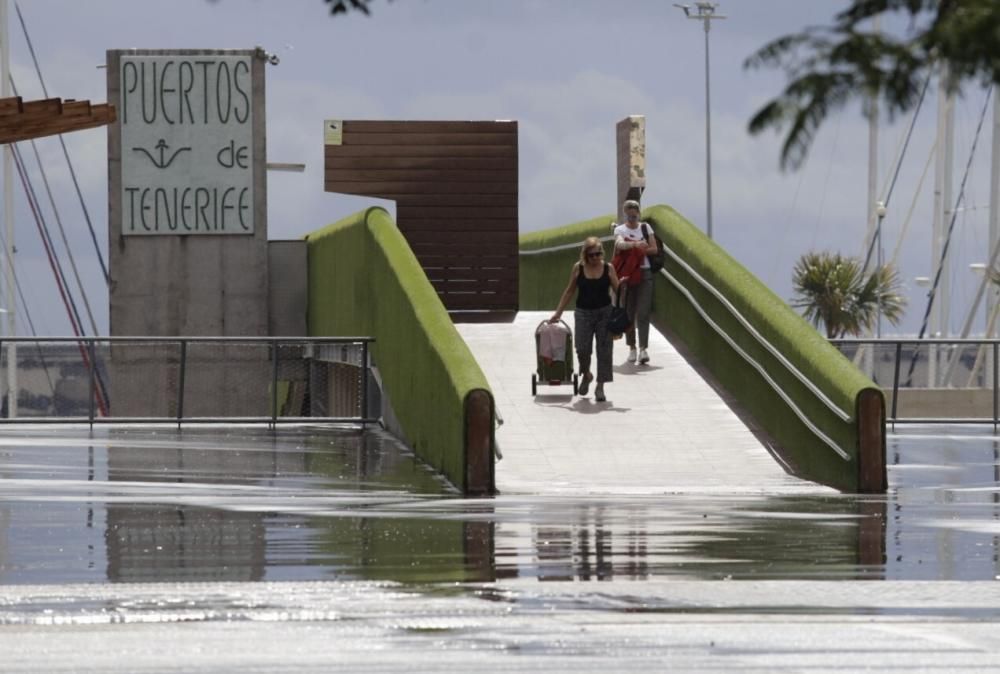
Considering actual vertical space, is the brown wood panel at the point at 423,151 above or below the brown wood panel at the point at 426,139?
below

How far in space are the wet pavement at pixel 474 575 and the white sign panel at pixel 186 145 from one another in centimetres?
1842

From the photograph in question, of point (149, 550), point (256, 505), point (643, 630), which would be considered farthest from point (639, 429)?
point (643, 630)

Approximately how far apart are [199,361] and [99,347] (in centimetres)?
170

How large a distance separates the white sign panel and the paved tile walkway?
536 inches

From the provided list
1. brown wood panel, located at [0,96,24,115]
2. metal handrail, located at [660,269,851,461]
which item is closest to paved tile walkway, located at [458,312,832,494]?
metal handrail, located at [660,269,851,461]

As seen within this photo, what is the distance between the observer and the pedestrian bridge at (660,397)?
19.6 meters

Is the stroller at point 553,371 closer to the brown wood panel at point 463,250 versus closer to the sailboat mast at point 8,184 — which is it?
the brown wood panel at point 463,250

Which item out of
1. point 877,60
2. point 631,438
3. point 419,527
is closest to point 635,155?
point 631,438

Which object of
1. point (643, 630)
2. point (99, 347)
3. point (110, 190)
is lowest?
point (643, 630)

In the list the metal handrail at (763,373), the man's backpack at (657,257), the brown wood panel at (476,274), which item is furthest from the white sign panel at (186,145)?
the man's backpack at (657,257)

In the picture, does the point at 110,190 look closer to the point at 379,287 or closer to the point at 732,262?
the point at 379,287

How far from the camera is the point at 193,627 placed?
10.4 meters

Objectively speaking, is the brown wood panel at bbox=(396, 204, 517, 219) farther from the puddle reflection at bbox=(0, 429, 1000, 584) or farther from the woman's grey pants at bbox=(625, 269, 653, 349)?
the puddle reflection at bbox=(0, 429, 1000, 584)

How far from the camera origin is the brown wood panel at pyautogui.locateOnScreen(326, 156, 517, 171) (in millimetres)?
35094
